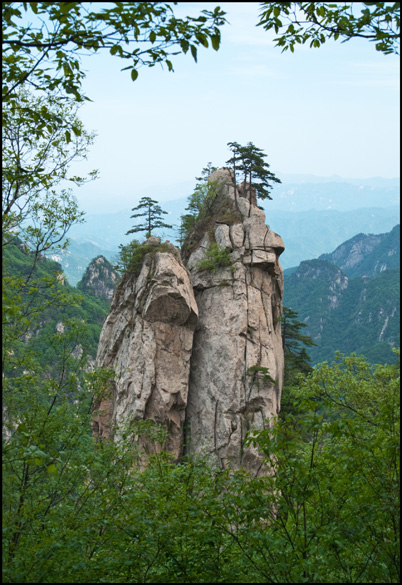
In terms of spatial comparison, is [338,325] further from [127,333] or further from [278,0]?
[278,0]

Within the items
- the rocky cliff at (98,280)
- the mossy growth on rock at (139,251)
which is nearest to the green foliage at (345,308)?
the rocky cliff at (98,280)

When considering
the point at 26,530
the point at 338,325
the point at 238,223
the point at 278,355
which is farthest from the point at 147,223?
the point at 338,325

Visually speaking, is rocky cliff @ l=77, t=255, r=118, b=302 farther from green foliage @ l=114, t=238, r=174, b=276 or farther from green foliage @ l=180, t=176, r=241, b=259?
green foliage @ l=114, t=238, r=174, b=276

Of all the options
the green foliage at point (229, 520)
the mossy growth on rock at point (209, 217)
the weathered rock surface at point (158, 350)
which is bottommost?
the green foliage at point (229, 520)

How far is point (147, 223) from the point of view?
3744 centimetres

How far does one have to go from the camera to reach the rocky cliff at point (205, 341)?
27953 mm

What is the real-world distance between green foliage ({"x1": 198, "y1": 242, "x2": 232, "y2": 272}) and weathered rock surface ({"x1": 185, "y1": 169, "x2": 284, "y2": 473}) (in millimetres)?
327

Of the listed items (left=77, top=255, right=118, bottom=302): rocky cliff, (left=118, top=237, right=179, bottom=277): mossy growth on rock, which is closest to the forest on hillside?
(left=118, top=237, right=179, bottom=277): mossy growth on rock

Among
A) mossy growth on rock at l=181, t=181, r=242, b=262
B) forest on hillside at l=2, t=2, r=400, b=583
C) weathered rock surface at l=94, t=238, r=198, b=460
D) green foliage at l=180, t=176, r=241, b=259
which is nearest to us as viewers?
forest on hillside at l=2, t=2, r=400, b=583

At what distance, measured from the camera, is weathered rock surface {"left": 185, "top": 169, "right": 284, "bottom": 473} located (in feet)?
92.2

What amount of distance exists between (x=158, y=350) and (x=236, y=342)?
15.3 feet

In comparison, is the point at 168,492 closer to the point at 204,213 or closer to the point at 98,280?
the point at 204,213

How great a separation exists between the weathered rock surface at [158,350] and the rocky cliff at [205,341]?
0.06 meters

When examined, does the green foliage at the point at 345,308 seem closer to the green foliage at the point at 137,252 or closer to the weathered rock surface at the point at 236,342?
the weathered rock surface at the point at 236,342
